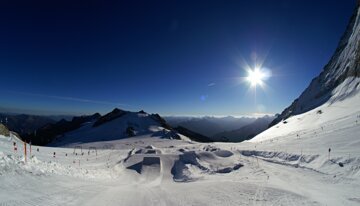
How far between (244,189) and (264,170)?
8.66 meters

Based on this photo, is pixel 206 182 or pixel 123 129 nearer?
pixel 206 182

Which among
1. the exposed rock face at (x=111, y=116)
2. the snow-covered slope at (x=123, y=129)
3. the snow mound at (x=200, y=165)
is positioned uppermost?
the exposed rock face at (x=111, y=116)

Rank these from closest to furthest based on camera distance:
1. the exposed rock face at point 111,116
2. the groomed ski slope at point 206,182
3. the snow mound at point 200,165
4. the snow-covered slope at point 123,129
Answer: the groomed ski slope at point 206,182 < the snow mound at point 200,165 < the snow-covered slope at point 123,129 < the exposed rock face at point 111,116

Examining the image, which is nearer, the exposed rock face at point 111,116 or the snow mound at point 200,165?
the snow mound at point 200,165

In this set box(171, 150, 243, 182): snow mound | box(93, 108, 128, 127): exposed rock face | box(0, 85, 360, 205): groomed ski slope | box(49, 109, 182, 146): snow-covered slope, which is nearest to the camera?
box(0, 85, 360, 205): groomed ski slope

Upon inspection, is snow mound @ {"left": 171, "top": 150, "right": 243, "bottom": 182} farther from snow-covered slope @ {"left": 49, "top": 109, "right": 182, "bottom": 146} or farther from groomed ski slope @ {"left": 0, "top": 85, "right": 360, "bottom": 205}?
snow-covered slope @ {"left": 49, "top": 109, "right": 182, "bottom": 146}

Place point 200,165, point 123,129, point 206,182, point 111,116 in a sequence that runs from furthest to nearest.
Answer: point 111,116
point 123,129
point 200,165
point 206,182

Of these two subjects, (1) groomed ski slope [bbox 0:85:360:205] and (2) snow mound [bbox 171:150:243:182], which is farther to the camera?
(2) snow mound [bbox 171:150:243:182]

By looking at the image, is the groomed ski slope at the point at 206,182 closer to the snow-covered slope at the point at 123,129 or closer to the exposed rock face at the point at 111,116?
the snow-covered slope at the point at 123,129

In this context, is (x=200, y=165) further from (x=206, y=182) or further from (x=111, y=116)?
(x=111, y=116)

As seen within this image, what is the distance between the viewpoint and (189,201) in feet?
50.2

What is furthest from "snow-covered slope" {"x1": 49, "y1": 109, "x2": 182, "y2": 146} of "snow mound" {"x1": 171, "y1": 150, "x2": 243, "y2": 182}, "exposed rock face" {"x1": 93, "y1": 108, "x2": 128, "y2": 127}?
"snow mound" {"x1": 171, "y1": 150, "x2": 243, "y2": 182}

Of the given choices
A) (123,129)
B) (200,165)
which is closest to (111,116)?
(123,129)

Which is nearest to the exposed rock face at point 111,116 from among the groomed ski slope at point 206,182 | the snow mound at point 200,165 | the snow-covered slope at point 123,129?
the snow-covered slope at point 123,129
